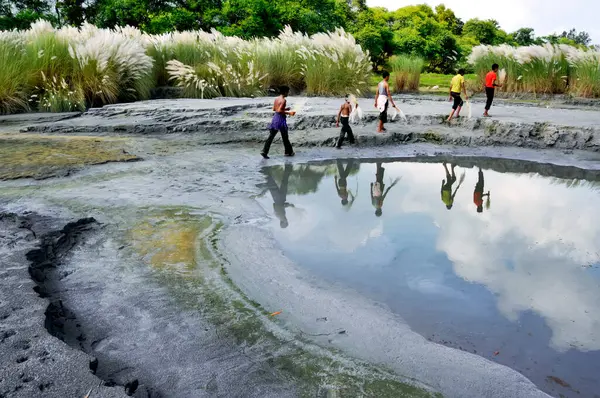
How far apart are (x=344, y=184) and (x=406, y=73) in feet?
37.1

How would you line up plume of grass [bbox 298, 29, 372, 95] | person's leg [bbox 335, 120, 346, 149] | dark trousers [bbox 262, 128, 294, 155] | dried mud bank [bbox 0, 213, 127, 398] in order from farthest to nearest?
plume of grass [bbox 298, 29, 372, 95]
person's leg [bbox 335, 120, 346, 149]
dark trousers [bbox 262, 128, 294, 155]
dried mud bank [bbox 0, 213, 127, 398]

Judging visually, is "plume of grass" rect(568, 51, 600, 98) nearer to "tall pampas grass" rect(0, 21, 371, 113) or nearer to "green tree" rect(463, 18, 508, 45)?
"tall pampas grass" rect(0, 21, 371, 113)

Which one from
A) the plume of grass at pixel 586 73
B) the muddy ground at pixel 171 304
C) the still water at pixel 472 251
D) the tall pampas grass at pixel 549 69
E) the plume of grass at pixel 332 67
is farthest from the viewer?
the tall pampas grass at pixel 549 69

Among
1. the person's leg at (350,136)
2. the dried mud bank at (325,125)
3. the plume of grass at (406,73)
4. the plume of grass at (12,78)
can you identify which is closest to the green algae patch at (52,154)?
the dried mud bank at (325,125)

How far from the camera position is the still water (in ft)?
9.31

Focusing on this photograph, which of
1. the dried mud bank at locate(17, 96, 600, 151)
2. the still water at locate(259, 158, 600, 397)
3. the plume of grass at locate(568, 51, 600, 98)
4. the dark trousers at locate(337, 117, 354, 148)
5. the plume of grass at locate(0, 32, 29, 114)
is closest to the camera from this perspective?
the still water at locate(259, 158, 600, 397)

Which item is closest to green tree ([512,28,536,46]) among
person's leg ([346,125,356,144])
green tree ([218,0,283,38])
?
green tree ([218,0,283,38])

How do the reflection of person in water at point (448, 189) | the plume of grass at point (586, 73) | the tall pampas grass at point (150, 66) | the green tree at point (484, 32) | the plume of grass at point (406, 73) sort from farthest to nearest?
the green tree at point (484, 32) → the plume of grass at point (406, 73) → the plume of grass at point (586, 73) → the tall pampas grass at point (150, 66) → the reflection of person in water at point (448, 189)

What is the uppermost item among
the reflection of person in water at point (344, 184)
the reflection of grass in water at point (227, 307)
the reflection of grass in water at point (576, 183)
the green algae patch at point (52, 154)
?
the green algae patch at point (52, 154)

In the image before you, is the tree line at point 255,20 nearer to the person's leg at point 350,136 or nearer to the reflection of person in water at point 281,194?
the person's leg at point 350,136

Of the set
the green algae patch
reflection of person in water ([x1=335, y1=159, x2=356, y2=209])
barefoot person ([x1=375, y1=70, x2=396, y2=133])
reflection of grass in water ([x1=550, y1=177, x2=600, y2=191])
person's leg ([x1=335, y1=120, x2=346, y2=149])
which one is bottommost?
reflection of person in water ([x1=335, y1=159, x2=356, y2=209])

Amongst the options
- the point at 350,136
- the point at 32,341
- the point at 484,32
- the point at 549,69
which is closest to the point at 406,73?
the point at 549,69

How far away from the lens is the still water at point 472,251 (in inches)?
112

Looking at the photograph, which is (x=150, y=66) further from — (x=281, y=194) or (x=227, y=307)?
(x=227, y=307)
